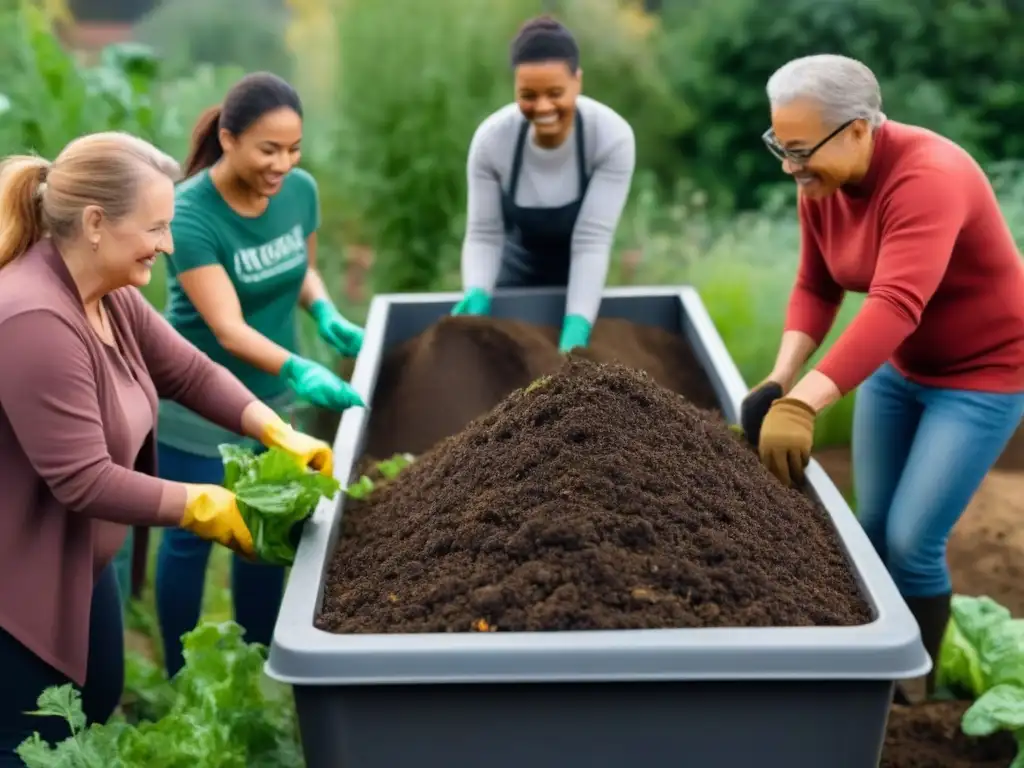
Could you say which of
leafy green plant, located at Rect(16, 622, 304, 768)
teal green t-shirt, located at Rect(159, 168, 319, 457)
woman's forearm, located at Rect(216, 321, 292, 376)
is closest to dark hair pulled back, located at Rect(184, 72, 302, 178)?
teal green t-shirt, located at Rect(159, 168, 319, 457)

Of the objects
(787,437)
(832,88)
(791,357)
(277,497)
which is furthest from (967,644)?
(277,497)

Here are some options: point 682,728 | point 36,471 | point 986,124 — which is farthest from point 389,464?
point 986,124

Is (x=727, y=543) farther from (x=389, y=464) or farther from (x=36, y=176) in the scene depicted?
(x=36, y=176)

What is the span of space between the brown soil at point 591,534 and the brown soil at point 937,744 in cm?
80

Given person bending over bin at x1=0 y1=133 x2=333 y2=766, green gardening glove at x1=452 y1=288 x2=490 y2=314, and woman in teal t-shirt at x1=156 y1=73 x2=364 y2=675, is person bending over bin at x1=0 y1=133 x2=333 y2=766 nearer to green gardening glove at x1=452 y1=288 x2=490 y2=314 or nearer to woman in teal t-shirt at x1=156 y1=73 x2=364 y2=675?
woman in teal t-shirt at x1=156 y1=73 x2=364 y2=675

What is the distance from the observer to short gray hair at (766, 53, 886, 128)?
7.94 ft

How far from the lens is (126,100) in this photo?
4.91 metres

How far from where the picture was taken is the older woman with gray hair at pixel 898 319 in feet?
7.84

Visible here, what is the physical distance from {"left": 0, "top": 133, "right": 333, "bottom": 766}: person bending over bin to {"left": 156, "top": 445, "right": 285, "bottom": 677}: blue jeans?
779 millimetres

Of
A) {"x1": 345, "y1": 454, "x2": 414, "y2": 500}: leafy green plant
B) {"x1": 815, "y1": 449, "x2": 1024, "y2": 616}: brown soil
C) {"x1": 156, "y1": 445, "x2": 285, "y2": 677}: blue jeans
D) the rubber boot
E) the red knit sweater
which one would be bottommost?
{"x1": 815, "y1": 449, "x2": 1024, "y2": 616}: brown soil

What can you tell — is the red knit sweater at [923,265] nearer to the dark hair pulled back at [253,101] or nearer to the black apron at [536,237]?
the black apron at [536,237]

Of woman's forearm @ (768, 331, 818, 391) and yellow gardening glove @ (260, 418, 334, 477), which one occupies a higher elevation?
woman's forearm @ (768, 331, 818, 391)

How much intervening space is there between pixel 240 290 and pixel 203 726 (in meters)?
1.24

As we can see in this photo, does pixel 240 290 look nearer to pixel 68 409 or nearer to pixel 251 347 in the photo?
pixel 251 347
